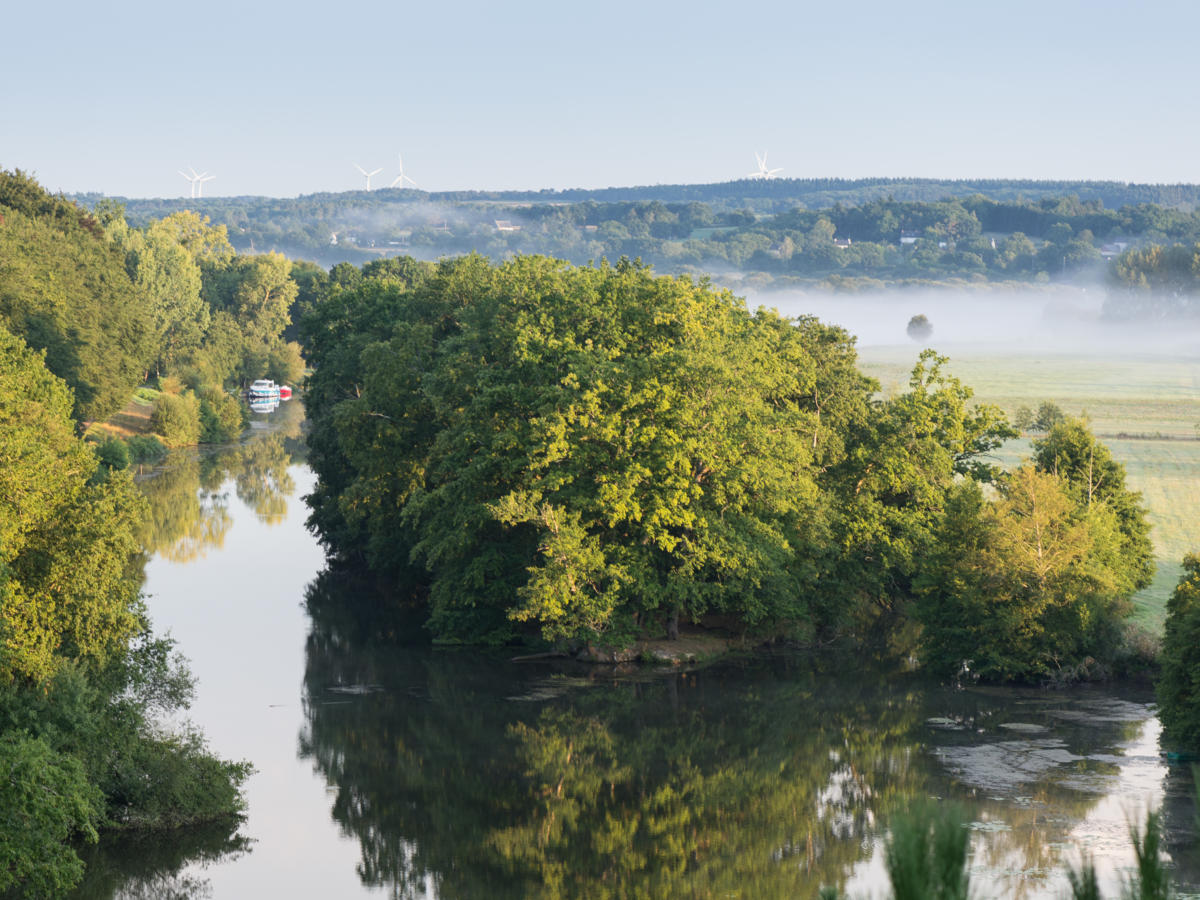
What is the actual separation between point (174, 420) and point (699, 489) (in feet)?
228

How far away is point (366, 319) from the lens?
73.8 meters

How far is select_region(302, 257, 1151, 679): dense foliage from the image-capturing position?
46562 millimetres

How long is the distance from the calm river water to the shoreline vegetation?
6.14 feet

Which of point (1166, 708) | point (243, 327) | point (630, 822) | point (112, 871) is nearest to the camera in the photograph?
point (112, 871)

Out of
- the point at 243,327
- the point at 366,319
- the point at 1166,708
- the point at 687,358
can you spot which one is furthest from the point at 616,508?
the point at 243,327

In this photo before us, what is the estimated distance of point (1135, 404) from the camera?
4466 inches

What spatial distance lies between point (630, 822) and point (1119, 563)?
21234mm

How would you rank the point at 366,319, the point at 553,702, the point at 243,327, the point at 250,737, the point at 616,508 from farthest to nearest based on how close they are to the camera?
the point at 243,327 < the point at 366,319 < the point at 616,508 < the point at 553,702 < the point at 250,737

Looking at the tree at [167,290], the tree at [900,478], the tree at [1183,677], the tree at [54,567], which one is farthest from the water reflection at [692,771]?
the tree at [167,290]

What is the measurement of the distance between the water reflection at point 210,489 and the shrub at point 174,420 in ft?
7.71

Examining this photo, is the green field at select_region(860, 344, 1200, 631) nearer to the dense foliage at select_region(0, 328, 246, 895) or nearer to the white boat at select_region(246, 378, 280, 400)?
the dense foliage at select_region(0, 328, 246, 895)

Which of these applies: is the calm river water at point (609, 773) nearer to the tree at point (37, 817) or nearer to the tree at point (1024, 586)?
the tree at point (1024, 586)

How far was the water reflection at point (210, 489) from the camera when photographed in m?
72.4

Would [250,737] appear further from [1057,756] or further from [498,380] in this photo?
[1057,756]
